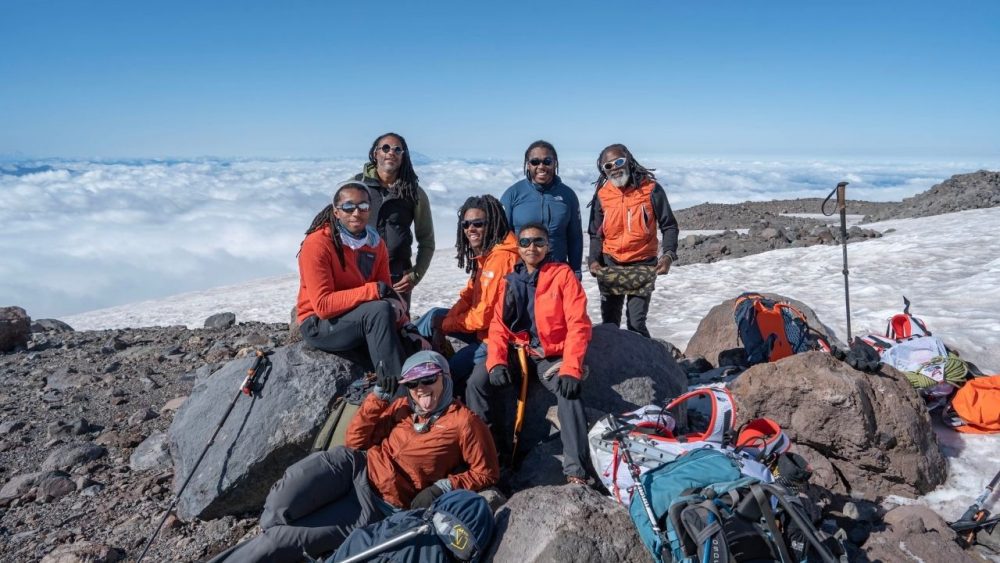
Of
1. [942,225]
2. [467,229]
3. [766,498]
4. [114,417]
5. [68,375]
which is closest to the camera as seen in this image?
[766,498]

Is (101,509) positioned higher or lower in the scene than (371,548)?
lower

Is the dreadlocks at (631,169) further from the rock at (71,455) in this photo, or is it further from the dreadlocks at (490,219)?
the rock at (71,455)

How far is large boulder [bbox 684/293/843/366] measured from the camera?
7.53 m

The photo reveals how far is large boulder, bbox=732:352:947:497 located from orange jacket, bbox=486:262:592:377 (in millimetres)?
1403

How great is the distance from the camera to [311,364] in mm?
5250

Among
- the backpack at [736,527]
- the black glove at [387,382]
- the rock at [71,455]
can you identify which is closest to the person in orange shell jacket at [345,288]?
the black glove at [387,382]

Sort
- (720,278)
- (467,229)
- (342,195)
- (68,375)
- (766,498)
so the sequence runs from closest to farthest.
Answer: (766,498)
(342,195)
(467,229)
(68,375)
(720,278)

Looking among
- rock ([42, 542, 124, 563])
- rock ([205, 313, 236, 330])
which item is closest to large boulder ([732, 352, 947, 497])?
rock ([42, 542, 124, 563])

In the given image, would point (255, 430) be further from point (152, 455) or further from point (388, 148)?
point (388, 148)

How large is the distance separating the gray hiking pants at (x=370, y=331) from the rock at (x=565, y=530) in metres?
1.60

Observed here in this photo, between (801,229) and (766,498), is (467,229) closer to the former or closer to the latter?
(766,498)

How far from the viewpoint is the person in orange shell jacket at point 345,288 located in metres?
4.90

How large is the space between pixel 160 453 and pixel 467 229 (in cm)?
377

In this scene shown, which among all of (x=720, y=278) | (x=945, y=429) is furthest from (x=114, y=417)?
(x=720, y=278)
